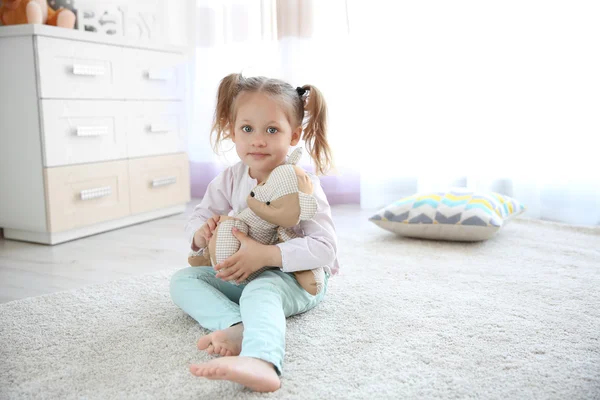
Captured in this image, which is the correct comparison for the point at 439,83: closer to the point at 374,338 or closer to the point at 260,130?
the point at 260,130

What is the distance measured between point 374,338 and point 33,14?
149 cm

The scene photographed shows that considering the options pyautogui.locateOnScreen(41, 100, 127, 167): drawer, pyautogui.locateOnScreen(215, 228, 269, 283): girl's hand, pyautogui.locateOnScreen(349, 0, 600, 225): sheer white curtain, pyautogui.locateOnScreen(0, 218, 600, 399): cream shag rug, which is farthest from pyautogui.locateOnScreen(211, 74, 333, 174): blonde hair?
pyautogui.locateOnScreen(349, 0, 600, 225): sheer white curtain

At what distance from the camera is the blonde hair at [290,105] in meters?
1.11

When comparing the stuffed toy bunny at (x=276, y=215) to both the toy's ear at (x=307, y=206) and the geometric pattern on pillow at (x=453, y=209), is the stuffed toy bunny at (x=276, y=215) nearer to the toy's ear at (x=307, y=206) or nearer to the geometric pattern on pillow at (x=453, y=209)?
the toy's ear at (x=307, y=206)

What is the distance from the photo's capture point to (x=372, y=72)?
2354mm

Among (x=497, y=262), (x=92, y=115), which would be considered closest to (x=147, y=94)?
(x=92, y=115)

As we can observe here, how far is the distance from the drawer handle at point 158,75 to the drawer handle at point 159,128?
175 mm

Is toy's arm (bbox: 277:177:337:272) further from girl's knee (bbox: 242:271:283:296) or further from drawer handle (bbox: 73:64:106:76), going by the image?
drawer handle (bbox: 73:64:106:76)

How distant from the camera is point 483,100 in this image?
7.13ft

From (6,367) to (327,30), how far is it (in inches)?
74.7

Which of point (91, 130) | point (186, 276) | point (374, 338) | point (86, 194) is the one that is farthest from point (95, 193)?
point (374, 338)

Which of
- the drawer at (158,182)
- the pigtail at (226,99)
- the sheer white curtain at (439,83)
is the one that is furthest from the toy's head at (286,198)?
the sheer white curtain at (439,83)

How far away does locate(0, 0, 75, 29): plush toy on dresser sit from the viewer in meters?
1.80

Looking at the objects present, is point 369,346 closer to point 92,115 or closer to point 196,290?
point 196,290
